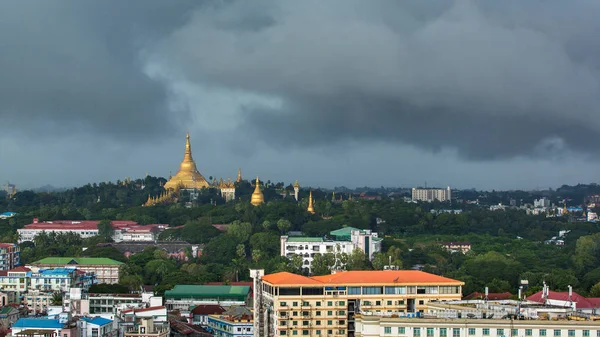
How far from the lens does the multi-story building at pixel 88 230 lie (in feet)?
336

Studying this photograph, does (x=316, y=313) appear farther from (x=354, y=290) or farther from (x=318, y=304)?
(x=354, y=290)

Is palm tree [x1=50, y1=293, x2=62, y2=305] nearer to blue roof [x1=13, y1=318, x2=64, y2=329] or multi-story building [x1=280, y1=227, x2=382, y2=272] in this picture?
blue roof [x1=13, y1=318, x2=64, y2=329]

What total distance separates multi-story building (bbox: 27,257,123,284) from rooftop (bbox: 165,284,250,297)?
9.41 meters

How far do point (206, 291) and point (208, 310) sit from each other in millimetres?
5447

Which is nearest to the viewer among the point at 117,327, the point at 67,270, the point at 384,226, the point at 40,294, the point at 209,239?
the point at 117,327

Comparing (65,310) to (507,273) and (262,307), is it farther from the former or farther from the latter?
(507,273)

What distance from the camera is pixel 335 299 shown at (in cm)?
4641

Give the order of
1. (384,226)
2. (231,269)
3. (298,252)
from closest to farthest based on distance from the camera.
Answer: (231,269), (298,252), (384,226)

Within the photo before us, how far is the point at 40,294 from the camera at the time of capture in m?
66.4

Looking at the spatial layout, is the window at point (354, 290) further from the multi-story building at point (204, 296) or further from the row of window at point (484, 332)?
the multi-story building at point (204, 296)

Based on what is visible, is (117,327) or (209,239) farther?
(209,239)

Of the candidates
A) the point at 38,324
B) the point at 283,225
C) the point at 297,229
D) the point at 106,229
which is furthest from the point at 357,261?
the point at 38,324

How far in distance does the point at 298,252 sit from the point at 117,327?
3628cm

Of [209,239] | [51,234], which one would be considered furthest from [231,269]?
[51,234]
